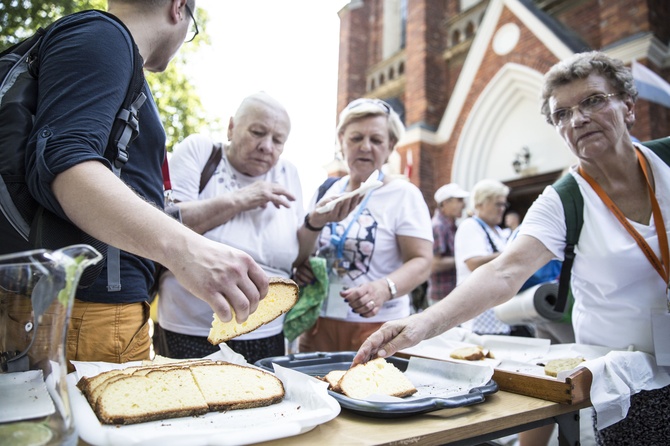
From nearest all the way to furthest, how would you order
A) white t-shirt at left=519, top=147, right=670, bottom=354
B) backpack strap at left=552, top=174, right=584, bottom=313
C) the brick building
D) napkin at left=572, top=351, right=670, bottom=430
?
napkin at left=572, top=351, right=670, bottom=430 < white t-shirt at left=519, top=147, right=670, bottom=354 < backpack strap at left=552, top=174, right=584, bottom=313 < the brick building

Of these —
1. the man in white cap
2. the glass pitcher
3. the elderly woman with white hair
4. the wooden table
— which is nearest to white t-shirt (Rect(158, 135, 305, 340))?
the wooden table

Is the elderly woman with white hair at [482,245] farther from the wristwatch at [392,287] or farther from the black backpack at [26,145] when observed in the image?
the black backpack at [26,145]

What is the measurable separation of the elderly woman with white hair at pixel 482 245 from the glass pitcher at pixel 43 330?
3.51 metres

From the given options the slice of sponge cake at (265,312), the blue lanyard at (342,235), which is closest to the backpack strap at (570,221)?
the blue lanyard at (342,235)

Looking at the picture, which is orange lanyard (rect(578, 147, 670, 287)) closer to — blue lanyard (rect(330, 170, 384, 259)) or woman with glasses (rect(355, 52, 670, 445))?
woman with glasses (rect(355, 52, 670, 445))

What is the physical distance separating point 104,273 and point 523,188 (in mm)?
9262

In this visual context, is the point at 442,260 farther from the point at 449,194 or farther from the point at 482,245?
the point at 482,245

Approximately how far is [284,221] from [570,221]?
1374 mm

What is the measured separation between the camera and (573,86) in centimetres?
229

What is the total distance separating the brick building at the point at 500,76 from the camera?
7879mm

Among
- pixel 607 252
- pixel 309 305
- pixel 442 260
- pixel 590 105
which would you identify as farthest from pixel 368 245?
pixel 442 260

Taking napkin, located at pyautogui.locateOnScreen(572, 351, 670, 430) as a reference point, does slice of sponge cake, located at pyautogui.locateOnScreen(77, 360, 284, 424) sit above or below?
above

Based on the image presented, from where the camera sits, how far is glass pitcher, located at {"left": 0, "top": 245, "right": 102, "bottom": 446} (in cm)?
79

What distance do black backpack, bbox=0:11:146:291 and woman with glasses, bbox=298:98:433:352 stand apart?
1.23 meters
